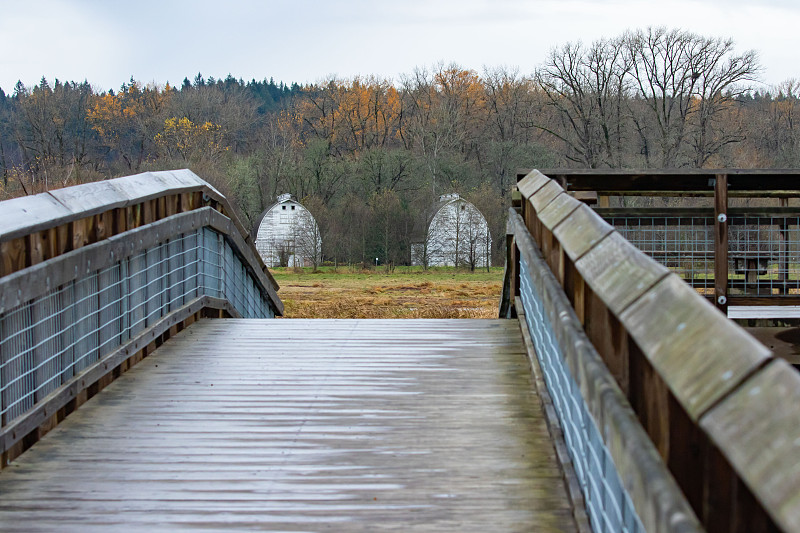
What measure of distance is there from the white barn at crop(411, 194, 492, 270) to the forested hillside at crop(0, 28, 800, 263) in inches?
69.9

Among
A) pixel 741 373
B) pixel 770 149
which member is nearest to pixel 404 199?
pixel 770 149

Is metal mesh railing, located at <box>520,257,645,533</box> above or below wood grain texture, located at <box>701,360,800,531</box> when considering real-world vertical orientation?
below

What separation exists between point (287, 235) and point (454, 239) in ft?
35.5

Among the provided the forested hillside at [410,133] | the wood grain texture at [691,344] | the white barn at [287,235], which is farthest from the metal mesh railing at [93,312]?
the white barn at [287,235]

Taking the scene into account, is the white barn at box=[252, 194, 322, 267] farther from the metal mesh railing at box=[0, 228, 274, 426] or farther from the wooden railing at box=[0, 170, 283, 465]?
the wooden railing at box=[0, 170, 283, 465]

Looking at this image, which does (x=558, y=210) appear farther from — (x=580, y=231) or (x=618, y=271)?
(x=618, y=271)

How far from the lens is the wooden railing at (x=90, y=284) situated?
4109 mm

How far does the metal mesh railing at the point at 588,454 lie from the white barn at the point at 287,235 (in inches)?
1775

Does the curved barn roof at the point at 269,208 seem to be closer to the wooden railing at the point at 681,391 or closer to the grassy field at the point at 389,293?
the grassy field at the point at 389,293

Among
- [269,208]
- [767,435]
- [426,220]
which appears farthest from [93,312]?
[269,208]

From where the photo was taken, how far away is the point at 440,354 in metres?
6.01

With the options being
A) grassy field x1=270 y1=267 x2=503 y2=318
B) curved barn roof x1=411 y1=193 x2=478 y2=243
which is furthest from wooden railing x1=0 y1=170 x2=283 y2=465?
curved barn roof x1=411 y1=193 x2=478 y2=243

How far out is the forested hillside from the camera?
47562mm

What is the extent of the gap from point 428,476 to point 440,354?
217cm
